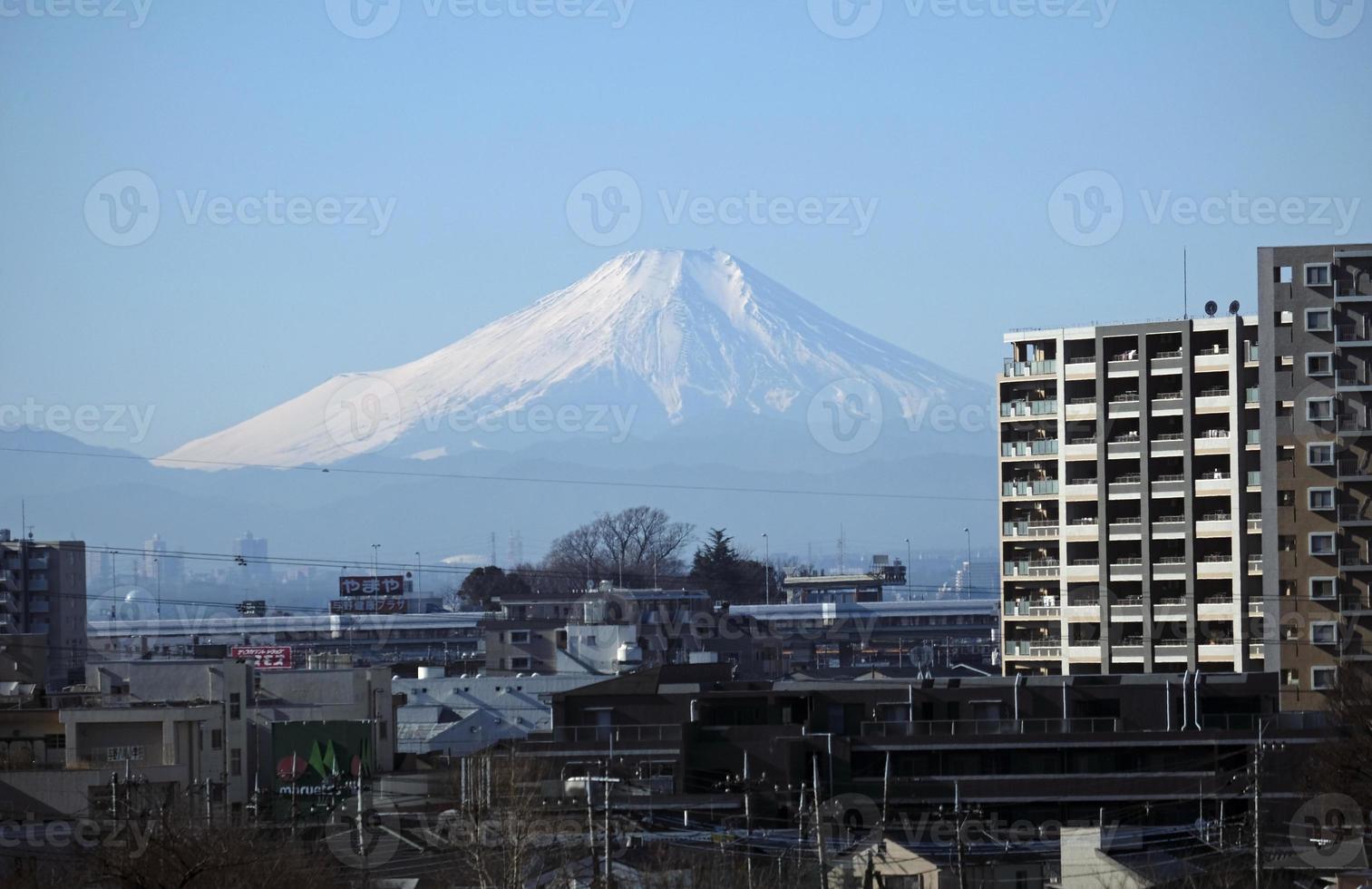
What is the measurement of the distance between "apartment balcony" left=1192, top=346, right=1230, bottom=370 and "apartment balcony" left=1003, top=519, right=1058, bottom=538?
18.7ft

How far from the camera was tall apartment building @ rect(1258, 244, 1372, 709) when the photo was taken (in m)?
43.2

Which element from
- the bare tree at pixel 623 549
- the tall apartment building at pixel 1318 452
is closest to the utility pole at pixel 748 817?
the tall apartment building at pixel 1318 452

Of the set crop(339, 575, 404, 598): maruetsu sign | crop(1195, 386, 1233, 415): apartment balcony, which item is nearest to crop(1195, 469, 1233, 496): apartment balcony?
crop(1195, 386, 1233, 415): apartment balcony

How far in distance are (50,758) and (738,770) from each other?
12.6m

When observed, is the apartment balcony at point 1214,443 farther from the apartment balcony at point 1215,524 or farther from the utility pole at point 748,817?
the utility pole at point 748,817

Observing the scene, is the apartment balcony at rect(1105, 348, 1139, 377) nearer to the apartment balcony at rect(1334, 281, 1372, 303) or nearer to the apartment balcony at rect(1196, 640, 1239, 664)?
the apartment balcony at rect(1196, 640, 1239, 664)

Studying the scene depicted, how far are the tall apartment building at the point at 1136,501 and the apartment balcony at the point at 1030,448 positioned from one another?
0.04 meters

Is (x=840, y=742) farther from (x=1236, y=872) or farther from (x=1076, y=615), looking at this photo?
(x=1076, y=615)

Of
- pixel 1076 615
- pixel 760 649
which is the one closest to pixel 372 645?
pixel 760 649

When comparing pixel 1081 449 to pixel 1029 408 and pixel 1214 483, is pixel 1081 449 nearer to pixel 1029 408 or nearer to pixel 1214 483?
pixel 1029 408

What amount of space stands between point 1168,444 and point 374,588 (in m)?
57.9

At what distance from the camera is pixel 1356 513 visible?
43.4 meters

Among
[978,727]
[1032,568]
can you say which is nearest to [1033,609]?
[1032,568]

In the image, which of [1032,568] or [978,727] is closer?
[978,727]
